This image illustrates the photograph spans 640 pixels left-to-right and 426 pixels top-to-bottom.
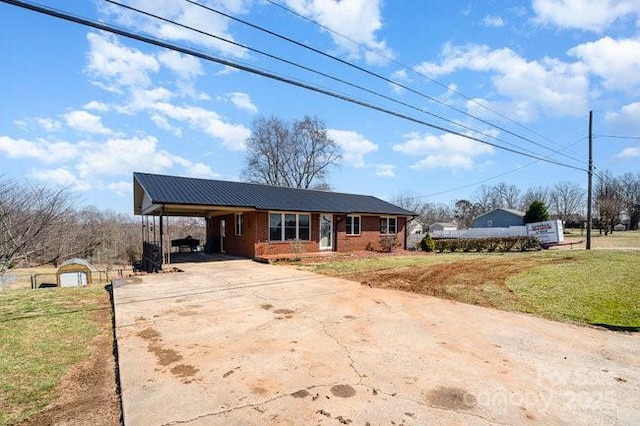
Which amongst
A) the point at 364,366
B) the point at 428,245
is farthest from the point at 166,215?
the point at 428,245

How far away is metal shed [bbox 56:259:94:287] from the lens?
16.4 meters

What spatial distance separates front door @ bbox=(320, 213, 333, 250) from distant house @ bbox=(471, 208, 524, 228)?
114 feet

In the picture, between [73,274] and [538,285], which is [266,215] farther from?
[538,285]

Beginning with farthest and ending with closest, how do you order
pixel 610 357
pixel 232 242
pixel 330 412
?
pixel 232 242 → pixel 610 357 → pixel 330 412

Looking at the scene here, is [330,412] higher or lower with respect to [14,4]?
lower

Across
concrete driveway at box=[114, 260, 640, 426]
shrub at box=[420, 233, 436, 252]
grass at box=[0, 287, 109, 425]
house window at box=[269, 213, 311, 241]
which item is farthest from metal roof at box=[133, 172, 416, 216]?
concrete driveway at box=[114, 260, 640, 426]

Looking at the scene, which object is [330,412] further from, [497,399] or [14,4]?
[14,4]

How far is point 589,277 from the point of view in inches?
420

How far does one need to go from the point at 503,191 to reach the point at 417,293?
2888 inches

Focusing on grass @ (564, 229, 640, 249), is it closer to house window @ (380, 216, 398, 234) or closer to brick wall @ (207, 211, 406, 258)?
house window @ (380, 216, 398, 234)

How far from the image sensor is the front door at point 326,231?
64.1 feet

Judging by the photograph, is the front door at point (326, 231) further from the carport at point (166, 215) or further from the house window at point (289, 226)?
the carport at point (166, 215)

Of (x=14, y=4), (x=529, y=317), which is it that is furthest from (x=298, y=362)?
(x=14, y=4)

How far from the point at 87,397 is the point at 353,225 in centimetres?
1820
